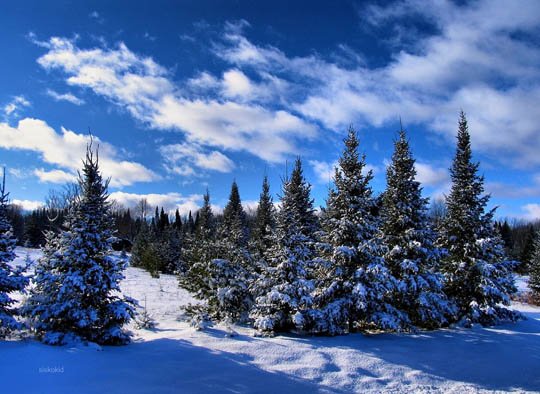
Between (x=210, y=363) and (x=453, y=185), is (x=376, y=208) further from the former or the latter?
(x=210, y=363)

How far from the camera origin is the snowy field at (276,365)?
9.06 metres

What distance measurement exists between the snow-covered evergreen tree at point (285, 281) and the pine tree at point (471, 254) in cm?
892

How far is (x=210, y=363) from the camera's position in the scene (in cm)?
1077

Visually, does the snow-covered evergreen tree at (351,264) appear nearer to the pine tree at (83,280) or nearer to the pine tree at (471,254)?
the pine tree at (471,254)

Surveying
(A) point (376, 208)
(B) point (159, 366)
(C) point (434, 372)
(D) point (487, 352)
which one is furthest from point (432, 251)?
(B) point (159, 366)

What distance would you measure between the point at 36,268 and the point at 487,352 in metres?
17.1

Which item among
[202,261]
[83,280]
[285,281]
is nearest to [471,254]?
[285,281]

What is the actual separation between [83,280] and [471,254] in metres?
18.6

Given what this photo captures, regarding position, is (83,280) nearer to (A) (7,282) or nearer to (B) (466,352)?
(A) (7,282)

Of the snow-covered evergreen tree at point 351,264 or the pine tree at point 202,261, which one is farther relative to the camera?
the pine tree at point 202,261

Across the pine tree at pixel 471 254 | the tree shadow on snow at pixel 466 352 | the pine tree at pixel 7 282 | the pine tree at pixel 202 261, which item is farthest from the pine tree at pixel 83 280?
the pine tree at pixel 471 254

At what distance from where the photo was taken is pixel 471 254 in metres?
18.6

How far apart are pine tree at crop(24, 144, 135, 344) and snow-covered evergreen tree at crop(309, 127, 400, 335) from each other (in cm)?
784

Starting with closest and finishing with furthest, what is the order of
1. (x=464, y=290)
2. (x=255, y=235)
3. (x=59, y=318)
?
(x=59, y=318), (x=464, y=290), (x=255, y=235)
